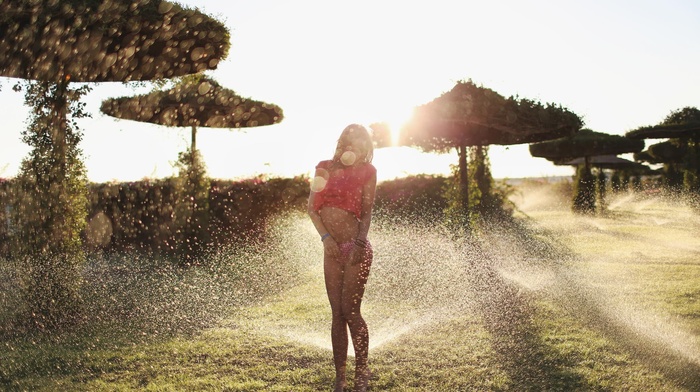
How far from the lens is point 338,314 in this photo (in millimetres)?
4531

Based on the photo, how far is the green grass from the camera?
Answer: 4.98 meters

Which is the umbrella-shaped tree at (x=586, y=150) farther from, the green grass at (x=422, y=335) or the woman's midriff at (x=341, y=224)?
the woman's midriff at (x=341, y=224)

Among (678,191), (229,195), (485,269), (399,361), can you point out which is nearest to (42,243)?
(399,361)

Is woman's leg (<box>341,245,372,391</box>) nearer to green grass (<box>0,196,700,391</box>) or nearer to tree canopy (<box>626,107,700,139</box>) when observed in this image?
green grass (<box>0,196,700,391</box>)

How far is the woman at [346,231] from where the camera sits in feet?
14.7

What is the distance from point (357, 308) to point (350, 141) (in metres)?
1.28

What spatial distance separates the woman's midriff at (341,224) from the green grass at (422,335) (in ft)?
4.08

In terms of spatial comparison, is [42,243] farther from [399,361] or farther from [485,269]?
[485,269]

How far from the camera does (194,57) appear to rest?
7562 millimetres

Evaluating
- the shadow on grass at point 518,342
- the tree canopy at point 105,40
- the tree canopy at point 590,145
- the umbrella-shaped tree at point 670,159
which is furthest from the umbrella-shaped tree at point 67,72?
the umbrella-shaped tree at point 670,159

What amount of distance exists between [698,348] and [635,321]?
1110 mm

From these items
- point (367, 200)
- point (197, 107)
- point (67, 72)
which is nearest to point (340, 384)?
point (367, 200)

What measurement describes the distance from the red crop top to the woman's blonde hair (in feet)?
0.21

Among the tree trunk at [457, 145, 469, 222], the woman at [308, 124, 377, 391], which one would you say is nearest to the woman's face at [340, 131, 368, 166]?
the woman at [308, 124, 377, 391]
